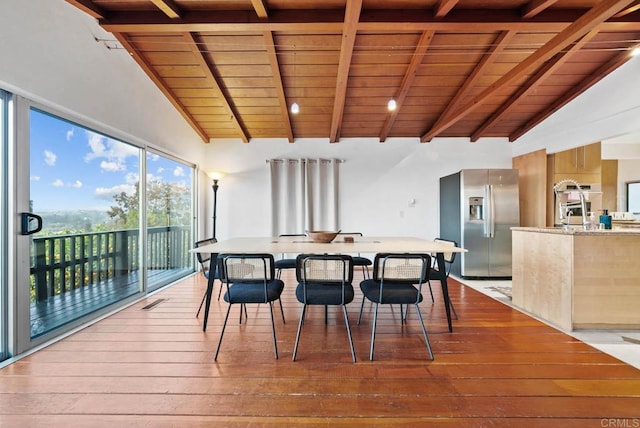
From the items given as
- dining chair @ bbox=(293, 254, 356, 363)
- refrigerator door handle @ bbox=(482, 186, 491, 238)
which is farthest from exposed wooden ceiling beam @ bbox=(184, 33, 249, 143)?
refrigerator door handle @ bbox=(482, 186, 491, 238)

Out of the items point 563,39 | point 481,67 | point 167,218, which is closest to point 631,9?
point 563,39

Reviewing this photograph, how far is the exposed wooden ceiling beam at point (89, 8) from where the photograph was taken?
2.51 metres

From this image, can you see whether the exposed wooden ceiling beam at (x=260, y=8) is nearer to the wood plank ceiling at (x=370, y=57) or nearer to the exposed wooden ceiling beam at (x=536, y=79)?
the wood plank ceiling at (x=370, y=57)

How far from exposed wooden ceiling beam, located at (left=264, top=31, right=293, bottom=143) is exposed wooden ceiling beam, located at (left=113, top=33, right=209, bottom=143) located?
1.47 metres

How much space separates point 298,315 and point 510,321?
2039 millimetres

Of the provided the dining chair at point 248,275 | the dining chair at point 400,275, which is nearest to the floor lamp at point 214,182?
the dining chair at point 248,275

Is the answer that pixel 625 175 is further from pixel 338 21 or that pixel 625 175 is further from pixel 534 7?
pixel 338 21

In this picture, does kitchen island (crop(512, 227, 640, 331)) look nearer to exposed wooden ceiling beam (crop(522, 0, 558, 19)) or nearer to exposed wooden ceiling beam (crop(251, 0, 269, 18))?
exposed wooden ceiling beam (crop(522, 0, 558, 19))

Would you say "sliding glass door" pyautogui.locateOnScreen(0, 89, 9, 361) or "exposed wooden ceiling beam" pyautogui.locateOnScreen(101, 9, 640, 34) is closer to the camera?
"sliding glass door" pyautogui.locateOnScreen(0, 89, 9, 361)

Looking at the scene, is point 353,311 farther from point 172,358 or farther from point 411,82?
point 411,82

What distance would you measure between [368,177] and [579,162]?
325 centimetres

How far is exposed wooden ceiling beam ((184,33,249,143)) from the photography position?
3.04 meters

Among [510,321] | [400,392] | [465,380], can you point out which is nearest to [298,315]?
[400,392]

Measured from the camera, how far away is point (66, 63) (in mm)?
2396
